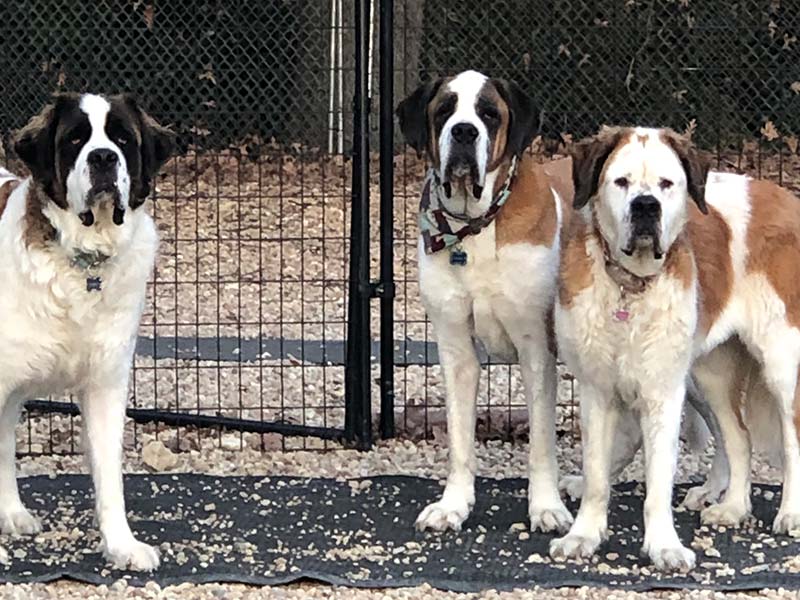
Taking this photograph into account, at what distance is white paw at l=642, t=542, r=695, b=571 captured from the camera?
5.18 meters

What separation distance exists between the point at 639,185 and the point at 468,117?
694 mm

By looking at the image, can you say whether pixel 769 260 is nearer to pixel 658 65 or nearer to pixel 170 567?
pixel 658 65

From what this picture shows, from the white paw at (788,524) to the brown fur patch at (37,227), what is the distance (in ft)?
8.67

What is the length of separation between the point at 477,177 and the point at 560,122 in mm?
2158

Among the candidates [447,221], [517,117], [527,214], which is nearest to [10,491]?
[447,221]

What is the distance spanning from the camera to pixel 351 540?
561cm

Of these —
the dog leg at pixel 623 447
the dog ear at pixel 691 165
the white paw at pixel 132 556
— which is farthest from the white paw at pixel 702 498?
the white paw at pixel 132 556

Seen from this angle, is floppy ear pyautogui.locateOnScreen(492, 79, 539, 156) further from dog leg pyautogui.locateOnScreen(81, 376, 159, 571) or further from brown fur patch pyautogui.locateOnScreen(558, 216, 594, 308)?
dog leg pyautogui.locateOnScreen(81, 376, 159, 571)

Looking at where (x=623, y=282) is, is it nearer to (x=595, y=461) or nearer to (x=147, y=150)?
(x=595, y=461)

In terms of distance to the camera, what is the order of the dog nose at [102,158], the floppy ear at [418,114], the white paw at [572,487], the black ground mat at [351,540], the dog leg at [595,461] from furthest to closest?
1. the white paw at [572,487]
2. the floppy ear at [418,114]
3. the dog leg at [595,461]
4. the black ground mat at [351,540]
5. the dog nose at [102,158]

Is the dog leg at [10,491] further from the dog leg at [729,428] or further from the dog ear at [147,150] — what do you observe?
the dog leg at [729,428]

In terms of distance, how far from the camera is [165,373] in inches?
321

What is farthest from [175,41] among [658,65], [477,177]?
[477,177]

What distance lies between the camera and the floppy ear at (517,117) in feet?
18.4
